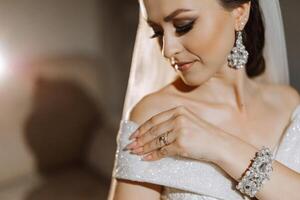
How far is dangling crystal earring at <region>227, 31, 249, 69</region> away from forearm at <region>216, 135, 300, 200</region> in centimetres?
14

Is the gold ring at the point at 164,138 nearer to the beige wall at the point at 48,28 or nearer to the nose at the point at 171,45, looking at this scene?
the nose at the point at 171,45

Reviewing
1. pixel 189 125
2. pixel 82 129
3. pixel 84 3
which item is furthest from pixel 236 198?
pixel 84 3

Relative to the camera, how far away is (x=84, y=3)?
6.88 ft

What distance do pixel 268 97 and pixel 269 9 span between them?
0.57 feet

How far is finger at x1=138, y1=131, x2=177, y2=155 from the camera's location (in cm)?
80

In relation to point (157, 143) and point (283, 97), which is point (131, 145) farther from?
point (283, 97)

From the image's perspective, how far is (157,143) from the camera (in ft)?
2.66

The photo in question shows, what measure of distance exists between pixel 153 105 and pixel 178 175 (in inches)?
5.2

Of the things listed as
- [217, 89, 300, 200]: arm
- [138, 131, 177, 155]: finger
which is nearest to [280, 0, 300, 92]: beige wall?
[217, 89, 300, 200]: arm

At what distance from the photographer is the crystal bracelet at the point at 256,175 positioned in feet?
2.65

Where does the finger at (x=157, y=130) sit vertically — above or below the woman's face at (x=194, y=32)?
below

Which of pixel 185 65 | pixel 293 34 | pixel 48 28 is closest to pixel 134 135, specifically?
pixel 185 65

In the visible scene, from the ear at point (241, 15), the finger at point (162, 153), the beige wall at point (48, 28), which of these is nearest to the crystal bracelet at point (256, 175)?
the finger at point (162, 153)

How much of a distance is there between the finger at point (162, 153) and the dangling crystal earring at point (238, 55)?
0.66 feet
